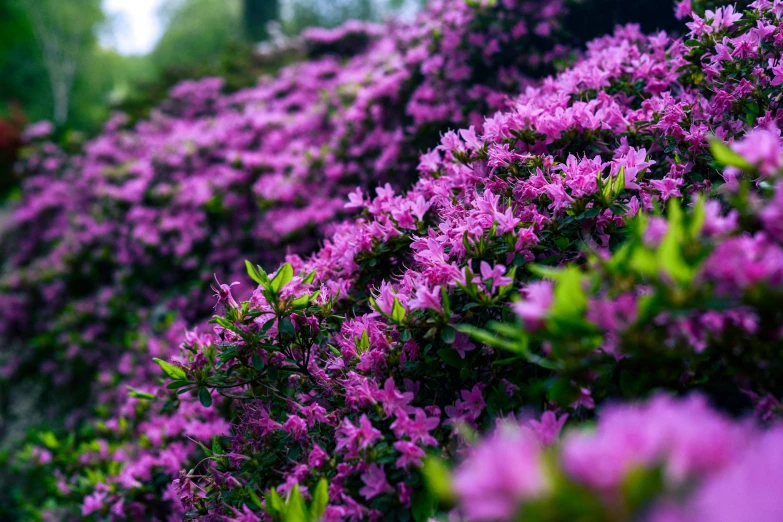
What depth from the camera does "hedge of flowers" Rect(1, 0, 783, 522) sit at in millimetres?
858

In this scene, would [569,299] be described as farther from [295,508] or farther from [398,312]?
[295,508]

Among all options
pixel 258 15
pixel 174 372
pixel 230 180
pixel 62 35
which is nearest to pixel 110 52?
pixel 62 35

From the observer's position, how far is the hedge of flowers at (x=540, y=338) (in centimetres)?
86

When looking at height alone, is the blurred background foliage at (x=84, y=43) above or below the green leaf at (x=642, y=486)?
above

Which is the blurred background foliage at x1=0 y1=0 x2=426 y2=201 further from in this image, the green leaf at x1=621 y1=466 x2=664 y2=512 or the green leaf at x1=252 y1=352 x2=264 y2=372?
the green leaf at x1=621 y1=466 x2=664 y2=512

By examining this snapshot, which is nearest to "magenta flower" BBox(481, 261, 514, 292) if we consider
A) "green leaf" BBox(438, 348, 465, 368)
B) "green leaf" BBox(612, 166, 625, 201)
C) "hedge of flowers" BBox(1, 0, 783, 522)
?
"hedge of flowers" BBox(1, 0, 783, 522)

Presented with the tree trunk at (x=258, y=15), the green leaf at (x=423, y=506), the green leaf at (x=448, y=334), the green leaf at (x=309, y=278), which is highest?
the tree trunk at (x=258, y=15)

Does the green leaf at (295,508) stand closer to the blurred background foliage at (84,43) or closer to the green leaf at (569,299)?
the green leaf at (569,299)

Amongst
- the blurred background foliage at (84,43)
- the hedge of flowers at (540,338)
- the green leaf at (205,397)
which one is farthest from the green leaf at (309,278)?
the blurred background foliage at (84,43)

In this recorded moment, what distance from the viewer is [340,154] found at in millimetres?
4828

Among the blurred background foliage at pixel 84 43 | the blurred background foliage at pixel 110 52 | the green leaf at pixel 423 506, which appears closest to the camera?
the green leaf at pixel 423 506

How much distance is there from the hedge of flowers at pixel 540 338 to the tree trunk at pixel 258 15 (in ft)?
32.9

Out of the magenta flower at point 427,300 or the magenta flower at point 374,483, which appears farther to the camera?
the magenta flower at point 427,300

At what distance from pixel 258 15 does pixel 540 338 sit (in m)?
12.5
